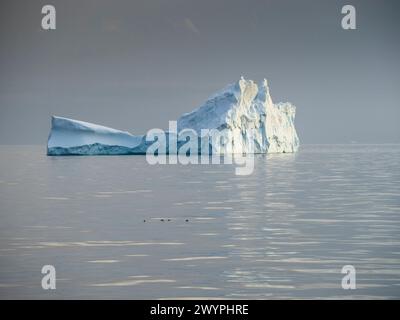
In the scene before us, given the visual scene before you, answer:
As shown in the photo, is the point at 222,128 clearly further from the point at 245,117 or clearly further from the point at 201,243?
the point at 201,243

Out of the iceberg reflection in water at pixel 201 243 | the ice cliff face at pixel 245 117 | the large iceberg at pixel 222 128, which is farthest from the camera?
the large iceberg at pixel 222 128

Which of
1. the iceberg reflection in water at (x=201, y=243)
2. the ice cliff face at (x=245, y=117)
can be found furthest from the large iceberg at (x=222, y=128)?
the iceberg reflection in water at (x=201, y=243)

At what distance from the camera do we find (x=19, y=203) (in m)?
21.8

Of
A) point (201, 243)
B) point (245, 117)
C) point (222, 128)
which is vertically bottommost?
point (201, 243)

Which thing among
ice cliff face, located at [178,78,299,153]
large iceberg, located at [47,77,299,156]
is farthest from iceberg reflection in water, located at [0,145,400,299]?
large iceberg, located at [47,77,299,156]

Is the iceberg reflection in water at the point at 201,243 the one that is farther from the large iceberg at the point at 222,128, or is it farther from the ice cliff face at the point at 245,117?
the large iceberg at the point at 222,128

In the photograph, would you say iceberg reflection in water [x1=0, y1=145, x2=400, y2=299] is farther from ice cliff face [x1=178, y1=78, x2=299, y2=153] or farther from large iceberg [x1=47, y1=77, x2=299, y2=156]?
large iceberg [x1=47, y1=77, x2=299, y2=156]

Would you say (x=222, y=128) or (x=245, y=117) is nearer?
(x=222, y=128)

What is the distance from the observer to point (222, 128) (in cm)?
5494

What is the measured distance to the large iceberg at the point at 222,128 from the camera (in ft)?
183

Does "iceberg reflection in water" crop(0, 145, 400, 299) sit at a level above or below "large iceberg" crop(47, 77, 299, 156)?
below

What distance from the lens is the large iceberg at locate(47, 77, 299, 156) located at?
5575 cm

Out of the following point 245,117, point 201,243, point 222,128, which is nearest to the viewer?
point 201,243

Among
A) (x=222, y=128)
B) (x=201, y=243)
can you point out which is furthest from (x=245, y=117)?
(x=201, y=243)
